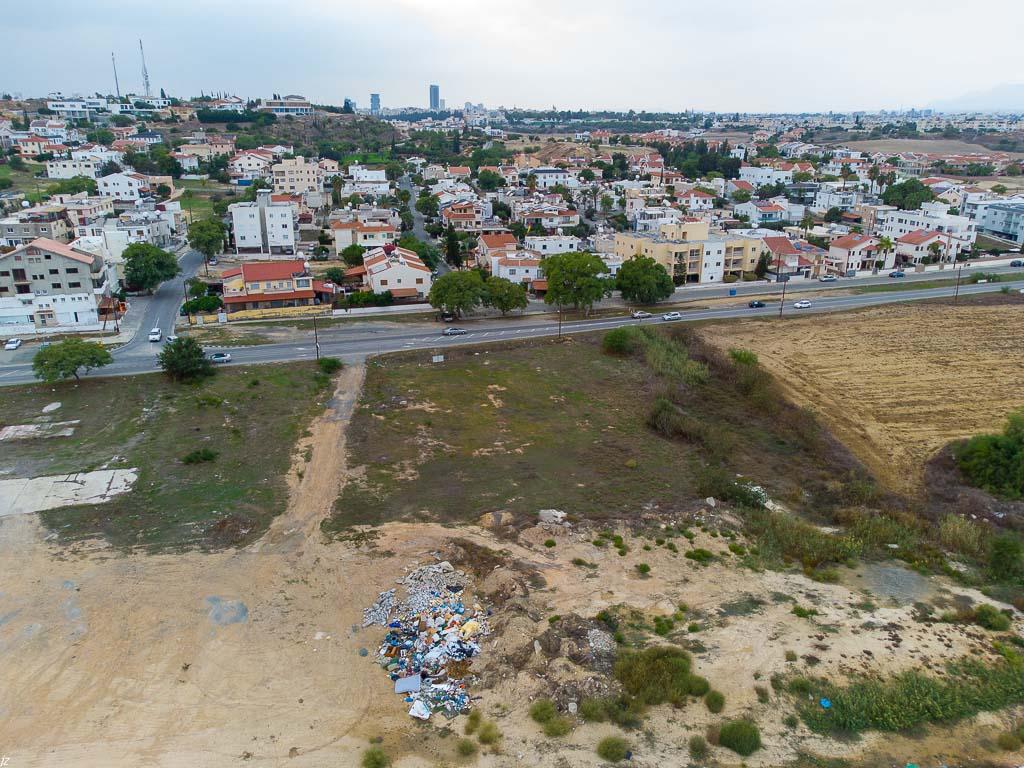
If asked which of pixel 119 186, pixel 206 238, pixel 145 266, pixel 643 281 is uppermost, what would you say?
pixel 119 186

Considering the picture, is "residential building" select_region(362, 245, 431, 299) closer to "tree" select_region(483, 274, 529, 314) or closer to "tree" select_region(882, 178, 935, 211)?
"tree" select_region(483, 274, 529, 314)

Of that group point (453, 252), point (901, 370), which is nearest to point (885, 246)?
point (901, 370)

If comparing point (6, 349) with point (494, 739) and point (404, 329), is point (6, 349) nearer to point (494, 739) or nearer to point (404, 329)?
point (404, 329)

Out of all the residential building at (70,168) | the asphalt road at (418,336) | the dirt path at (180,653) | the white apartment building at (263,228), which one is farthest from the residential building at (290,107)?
the dirt path at (180,653)

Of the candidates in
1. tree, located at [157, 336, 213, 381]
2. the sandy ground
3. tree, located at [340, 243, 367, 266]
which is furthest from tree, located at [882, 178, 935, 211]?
tree, located at [157, 336, 213, 381]

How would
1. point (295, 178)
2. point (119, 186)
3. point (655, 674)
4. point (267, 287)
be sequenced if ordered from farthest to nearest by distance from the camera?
point (295, 178) → point (119, 186) → point (267, 287) → point (655, 674)

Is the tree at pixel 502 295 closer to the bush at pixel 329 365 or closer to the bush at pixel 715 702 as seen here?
the bush at pixel 329 365

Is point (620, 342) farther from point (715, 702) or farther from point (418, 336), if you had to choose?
point (715, 702)
